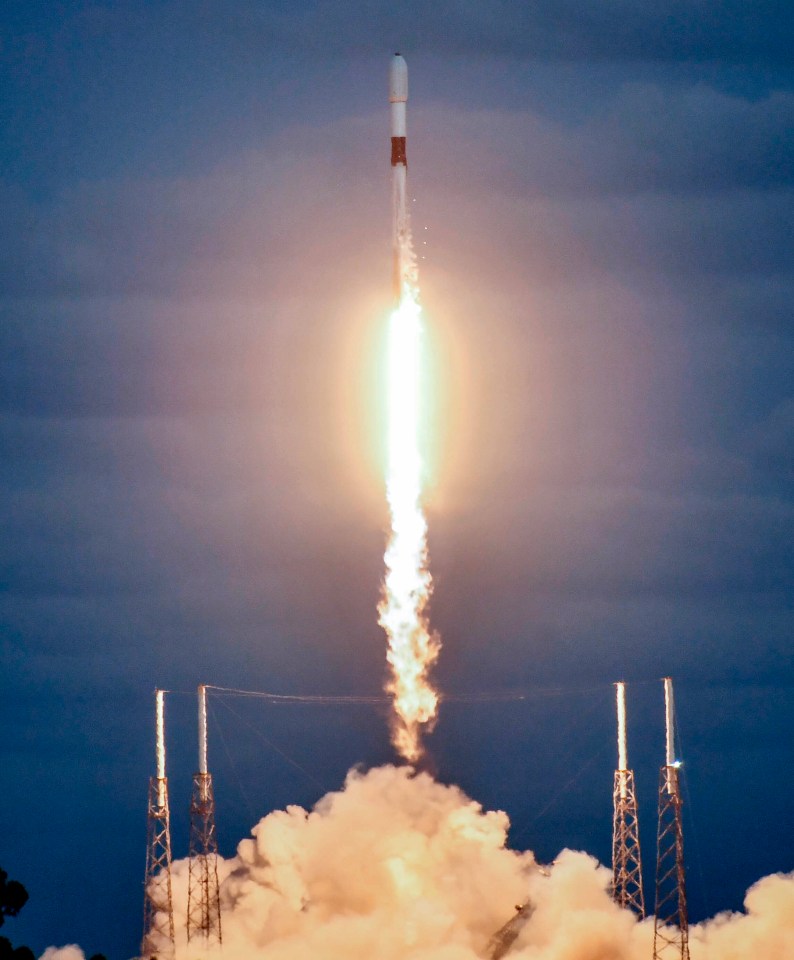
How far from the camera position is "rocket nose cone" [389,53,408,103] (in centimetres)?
19000

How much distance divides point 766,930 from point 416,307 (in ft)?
115

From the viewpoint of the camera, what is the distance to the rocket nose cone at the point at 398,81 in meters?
190

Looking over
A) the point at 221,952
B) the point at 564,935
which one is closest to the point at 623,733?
the point at 564,935

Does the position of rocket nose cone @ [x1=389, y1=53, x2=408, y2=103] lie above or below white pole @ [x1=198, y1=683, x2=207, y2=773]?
above

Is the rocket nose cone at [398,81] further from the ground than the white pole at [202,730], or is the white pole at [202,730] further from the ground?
the rocket nose cone at [398,81]

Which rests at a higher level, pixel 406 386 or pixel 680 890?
pixel 406 386

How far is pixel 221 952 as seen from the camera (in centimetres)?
19612

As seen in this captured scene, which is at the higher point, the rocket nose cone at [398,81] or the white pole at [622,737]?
the rocket nose cone at [398,81]

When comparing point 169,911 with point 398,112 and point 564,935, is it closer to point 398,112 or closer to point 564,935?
point 564,935

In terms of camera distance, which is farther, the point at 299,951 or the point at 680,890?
the point at 299,951

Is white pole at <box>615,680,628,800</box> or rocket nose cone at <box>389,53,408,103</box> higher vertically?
rocket nose cone at <box>389,53,408,103</box>

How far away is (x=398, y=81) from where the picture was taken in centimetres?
19012

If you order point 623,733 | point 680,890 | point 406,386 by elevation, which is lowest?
point 680,890

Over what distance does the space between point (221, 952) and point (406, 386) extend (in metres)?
29.1
